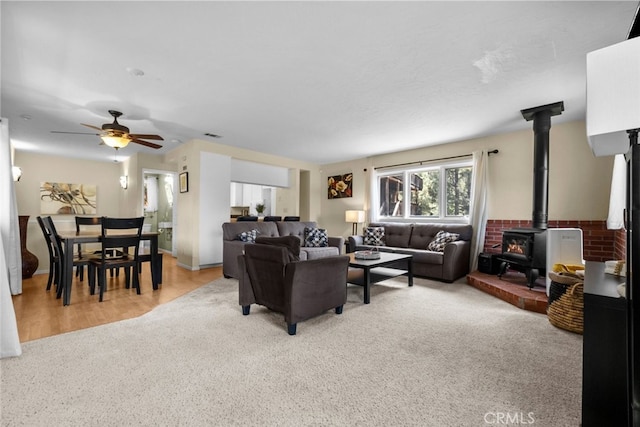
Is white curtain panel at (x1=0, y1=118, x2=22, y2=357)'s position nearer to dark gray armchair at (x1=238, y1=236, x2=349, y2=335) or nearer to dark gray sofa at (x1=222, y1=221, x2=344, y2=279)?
dark gray armchair at (x1=238, y1=236, x2=349, y2=335)

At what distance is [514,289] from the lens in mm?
3400

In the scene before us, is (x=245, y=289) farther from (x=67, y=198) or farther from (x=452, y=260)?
(x=67, y=198)

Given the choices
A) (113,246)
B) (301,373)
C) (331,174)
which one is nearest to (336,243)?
(331,174)

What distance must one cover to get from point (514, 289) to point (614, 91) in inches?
123

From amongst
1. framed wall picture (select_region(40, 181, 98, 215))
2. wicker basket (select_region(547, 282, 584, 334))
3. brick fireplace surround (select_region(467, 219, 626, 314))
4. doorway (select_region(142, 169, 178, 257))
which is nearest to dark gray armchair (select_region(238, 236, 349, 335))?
wicker basket (select_region(547, 282, 584, 334))

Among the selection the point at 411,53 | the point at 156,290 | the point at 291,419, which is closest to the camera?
the point at 291,419

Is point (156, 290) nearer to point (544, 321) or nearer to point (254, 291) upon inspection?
point (254, 291)

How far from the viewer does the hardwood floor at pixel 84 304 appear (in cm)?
254

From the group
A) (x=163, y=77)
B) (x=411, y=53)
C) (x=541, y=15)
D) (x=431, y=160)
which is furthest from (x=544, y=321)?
(x=163, y=77)

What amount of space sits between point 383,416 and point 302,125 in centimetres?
387

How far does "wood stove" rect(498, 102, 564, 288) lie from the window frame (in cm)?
125

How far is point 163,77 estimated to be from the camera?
286 centimetres

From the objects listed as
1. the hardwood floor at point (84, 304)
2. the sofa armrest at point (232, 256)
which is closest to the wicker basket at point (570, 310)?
the sofa armrest at point (232, 256)

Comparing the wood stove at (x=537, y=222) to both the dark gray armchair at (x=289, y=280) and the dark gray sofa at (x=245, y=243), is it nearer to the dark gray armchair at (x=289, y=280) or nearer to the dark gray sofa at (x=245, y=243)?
the dark gray armchair at (x=289, y=280)
